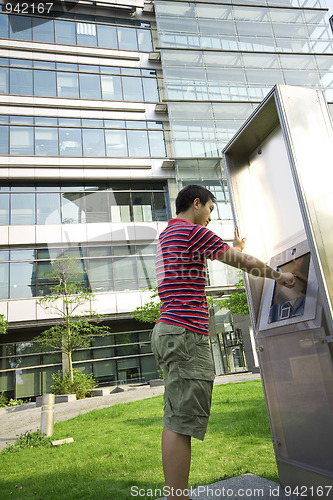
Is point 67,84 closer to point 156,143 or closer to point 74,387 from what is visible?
point 156,143

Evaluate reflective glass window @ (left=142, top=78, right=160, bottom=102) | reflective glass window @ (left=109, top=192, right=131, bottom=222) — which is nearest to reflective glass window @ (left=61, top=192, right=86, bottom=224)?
reflective glass window @ (left=109, top=192, right=131, bottom=222)

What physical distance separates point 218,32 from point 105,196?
531 inches

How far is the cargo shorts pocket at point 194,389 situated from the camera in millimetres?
2020

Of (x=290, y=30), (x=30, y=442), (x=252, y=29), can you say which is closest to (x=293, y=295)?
(x=30, y=442)

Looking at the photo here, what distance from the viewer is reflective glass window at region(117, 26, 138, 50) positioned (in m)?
26.5

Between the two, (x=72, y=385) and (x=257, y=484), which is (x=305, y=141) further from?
(x=72, y=385)

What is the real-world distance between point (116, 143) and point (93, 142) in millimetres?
1416

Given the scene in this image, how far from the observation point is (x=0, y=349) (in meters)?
20.3

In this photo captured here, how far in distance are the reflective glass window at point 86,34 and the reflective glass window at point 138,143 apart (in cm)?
685

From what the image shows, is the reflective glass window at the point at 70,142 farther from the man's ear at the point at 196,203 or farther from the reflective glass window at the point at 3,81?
the man's ear at the point at 196,203

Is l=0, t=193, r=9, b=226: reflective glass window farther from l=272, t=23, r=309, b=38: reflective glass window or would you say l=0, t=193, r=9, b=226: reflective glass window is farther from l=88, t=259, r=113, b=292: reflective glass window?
l=272, t=23, r=309, b=38: reflective glass window

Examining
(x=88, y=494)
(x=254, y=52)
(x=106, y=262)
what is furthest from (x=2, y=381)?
(x=254, y=52)

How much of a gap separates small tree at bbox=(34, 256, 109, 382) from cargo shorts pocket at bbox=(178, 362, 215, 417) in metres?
16.2

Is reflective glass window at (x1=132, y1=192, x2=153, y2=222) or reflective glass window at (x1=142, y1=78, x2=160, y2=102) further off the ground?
reflective glass window at (x1=142, y1=78, x2=160, y2=102)
